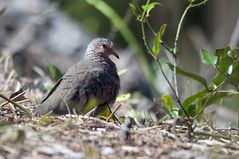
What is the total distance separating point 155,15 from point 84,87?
6.85 m

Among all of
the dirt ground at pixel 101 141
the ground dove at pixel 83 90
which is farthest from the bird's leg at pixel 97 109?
the dirt ground at pixel 101 141

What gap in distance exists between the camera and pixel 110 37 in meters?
10.3

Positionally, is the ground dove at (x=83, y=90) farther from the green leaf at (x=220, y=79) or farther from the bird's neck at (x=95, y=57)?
the green leaf at (x=220, y=79)

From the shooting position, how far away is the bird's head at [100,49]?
6422mm

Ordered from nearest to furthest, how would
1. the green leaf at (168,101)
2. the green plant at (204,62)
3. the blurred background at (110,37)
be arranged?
the green plant at (204,62)
the green leaf at (168,101)
the blurred background at (110,37)

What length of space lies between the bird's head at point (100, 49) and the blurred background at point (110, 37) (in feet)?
1.19

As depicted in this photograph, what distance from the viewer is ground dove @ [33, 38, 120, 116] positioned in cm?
552

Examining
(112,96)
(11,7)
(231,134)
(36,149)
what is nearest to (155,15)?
(11,7)

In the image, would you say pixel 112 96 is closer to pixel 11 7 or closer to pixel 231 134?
pixel 231 134

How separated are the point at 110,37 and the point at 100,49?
3.82 m

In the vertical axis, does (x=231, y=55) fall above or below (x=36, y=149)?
above

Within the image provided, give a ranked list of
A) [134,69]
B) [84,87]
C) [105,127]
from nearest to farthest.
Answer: [105,127]
[84,87]
[134,69]

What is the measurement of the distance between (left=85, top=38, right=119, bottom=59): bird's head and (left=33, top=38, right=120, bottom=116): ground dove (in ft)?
1.05

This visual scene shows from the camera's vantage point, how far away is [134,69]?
936 cm
